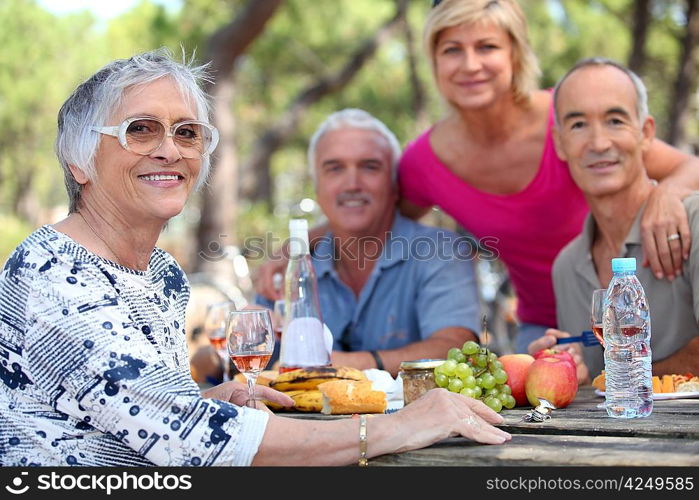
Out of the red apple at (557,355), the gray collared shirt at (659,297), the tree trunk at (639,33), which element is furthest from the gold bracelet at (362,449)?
the tree trunk at (639,33)

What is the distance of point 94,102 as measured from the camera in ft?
6.97

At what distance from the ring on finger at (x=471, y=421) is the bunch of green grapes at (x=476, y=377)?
35 cm

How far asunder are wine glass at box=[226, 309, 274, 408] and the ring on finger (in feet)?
2.13

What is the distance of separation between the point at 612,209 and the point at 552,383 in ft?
3.44

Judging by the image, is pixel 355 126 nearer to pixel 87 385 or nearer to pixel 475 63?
pixel 475 63

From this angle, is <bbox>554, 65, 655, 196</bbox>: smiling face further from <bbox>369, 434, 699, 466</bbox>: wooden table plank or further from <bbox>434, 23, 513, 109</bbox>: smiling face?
<bbox>369, 434, 699, 466</bbox>: wooden table plank

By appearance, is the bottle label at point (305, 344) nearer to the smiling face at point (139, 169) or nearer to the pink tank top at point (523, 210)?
the smiling face at point (139, 169)

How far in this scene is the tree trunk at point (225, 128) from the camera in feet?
29.5

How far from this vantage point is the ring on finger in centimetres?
194

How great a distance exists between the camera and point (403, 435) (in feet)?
6.24

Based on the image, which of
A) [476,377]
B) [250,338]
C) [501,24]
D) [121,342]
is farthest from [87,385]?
[501,24]

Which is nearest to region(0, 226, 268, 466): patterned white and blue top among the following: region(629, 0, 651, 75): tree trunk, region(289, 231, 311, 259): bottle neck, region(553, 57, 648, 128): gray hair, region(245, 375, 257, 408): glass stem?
region(245, 375, 257, 408): glass stem
